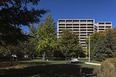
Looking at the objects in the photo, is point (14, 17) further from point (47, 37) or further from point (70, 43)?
point (47, 37)

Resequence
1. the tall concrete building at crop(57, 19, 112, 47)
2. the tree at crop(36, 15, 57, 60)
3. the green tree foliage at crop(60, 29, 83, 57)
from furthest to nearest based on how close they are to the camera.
Answer: the tall concrete building at crop(57, 19, 112, 47) → the tree at crop(36, 15, 57, 60) → the green tree foliage at crop(60, 29, 83, 57)

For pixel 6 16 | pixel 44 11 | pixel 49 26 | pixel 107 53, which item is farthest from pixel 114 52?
pixel 6 16

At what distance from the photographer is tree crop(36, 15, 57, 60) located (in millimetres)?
29375

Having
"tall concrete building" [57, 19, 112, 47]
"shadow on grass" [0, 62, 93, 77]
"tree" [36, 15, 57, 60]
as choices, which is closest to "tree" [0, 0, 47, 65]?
"shadow on grass" [0, 62, 93, 77]

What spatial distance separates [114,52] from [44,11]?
25.1m

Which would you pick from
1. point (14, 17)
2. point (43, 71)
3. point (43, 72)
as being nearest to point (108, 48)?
point (43, 71)

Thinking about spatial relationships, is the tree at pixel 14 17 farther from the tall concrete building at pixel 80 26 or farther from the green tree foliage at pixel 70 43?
the tall concrete building at pixel 80 26

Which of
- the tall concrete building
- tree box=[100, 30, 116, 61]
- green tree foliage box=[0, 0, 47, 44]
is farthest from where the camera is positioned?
the tall concrete building

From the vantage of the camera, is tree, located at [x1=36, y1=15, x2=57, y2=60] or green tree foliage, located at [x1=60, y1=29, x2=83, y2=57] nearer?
green tree foliage, located at [x1=60, y1=29, x2=83, y2=57]

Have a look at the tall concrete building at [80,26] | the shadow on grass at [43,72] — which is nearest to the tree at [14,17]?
the shadow on grass at [43,72]

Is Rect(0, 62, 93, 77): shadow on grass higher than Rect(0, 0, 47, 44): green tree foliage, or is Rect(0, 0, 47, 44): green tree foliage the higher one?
Rect(0, 0, 47, 44): green tree foliage

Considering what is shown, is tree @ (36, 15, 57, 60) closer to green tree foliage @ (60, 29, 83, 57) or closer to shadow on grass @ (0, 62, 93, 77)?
green tree foliage @ (60, 29, 83, 57)

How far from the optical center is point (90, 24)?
79.4 meters

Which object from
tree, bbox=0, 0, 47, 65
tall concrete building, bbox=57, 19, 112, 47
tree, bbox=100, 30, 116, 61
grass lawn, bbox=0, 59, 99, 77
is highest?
tall concrete building, bbox=57, 19, 112, 47
